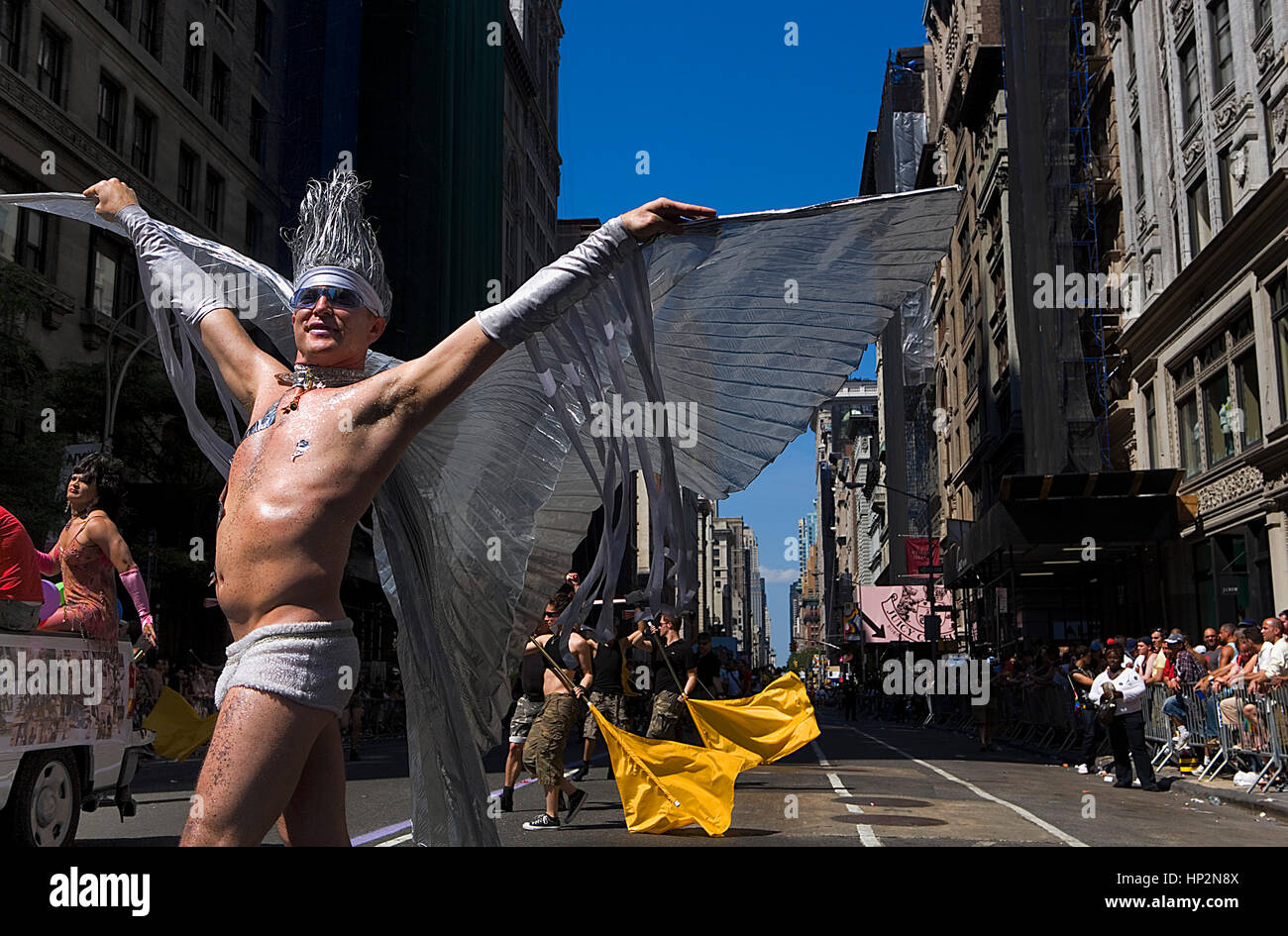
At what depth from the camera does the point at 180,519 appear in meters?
25.4

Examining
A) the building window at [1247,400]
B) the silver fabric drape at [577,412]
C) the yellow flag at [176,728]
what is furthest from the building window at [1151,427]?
the silver fabric drape at [577,412]

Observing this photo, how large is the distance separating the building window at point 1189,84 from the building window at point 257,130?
25.7m

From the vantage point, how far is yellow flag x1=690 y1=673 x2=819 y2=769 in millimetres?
12164

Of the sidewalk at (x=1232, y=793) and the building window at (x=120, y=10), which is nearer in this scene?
the sidewalk at (x=1232, y=793)

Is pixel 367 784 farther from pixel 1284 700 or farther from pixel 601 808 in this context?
pixel 1284 700

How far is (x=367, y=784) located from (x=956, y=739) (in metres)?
18.6

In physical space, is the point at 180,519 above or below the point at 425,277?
below

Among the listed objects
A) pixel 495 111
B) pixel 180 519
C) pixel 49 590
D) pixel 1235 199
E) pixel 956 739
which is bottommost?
pixel 956 739

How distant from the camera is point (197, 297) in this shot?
4020 millimetres

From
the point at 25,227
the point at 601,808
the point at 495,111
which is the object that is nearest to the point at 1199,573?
the point at 601,808

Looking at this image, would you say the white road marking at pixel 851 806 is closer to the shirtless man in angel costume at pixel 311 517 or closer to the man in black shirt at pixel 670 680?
the man in black shirt at pixel 670 680

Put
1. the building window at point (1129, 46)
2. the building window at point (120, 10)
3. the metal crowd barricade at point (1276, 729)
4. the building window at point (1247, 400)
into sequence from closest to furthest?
the metal crowd barricade at point (1276, 729) < the building window at point (1247, 400) < the building window at point (120, 10) < the building window at point (1129, 46)

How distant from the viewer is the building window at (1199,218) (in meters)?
26.4

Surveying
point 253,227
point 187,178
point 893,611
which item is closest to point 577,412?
point 187,178
